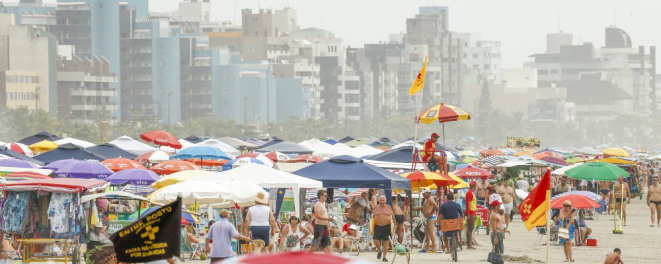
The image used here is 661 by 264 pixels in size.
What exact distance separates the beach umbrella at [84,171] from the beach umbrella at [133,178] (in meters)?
0.36

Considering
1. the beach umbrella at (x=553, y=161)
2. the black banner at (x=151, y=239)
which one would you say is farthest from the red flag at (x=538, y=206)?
the beach umbrella at (x=553, y=161)

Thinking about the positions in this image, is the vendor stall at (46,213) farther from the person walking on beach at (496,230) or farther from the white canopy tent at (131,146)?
the white canopy tent at (131,146)

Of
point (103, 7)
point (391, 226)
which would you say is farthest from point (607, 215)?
point (103, 7)

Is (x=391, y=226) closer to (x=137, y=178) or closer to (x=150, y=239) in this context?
(x=137, y=178)

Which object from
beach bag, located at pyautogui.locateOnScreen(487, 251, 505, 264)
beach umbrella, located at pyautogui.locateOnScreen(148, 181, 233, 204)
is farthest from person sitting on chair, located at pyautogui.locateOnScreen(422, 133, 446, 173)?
beach umbrella, located at pyautogui.locateOnScreen(148, 181, 233, 204)

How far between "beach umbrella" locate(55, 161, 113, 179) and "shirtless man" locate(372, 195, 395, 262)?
24.1 feet

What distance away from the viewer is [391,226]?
2189cm

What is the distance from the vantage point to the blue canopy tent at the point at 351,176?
72.7ft

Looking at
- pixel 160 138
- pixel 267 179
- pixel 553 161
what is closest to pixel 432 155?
pixel 267 179

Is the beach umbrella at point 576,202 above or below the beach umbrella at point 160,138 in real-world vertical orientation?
below

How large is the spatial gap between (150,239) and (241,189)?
416 inches

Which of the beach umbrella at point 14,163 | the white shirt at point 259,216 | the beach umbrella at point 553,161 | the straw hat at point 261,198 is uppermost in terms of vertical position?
the beach umbrella at point 14,163

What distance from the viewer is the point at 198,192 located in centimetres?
2070

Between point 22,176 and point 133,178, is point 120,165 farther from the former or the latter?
point 22,176
